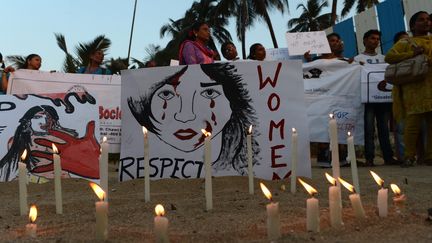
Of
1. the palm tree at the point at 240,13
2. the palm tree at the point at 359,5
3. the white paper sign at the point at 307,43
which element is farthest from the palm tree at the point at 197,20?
the white paper sign at the point at 307,43

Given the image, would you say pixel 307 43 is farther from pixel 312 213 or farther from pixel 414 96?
pixel 312 213

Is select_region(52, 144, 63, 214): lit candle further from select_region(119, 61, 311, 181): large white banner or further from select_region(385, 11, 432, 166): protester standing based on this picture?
select_region(385, 11, 432, 166): protester standing

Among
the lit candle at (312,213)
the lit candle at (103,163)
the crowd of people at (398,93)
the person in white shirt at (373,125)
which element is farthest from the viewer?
the person in white shirt at (373,125)

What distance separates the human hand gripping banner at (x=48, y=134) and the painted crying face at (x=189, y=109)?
2.25ft

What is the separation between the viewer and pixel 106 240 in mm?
2354

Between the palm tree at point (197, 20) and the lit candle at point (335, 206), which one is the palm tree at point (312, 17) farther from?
the lit candle at point (335, 206)

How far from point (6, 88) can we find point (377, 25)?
26.7 ft

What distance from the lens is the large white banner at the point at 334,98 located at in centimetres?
672

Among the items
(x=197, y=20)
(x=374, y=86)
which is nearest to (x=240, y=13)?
(x=197, y=20)

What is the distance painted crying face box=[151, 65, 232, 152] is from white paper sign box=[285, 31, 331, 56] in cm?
313

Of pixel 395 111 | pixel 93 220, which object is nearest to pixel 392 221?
pixel 93 220

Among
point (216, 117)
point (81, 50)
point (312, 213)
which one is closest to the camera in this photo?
point (312, 213)

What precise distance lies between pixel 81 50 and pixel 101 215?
13.5 meters

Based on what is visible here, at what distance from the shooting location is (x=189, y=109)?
4652 mm
